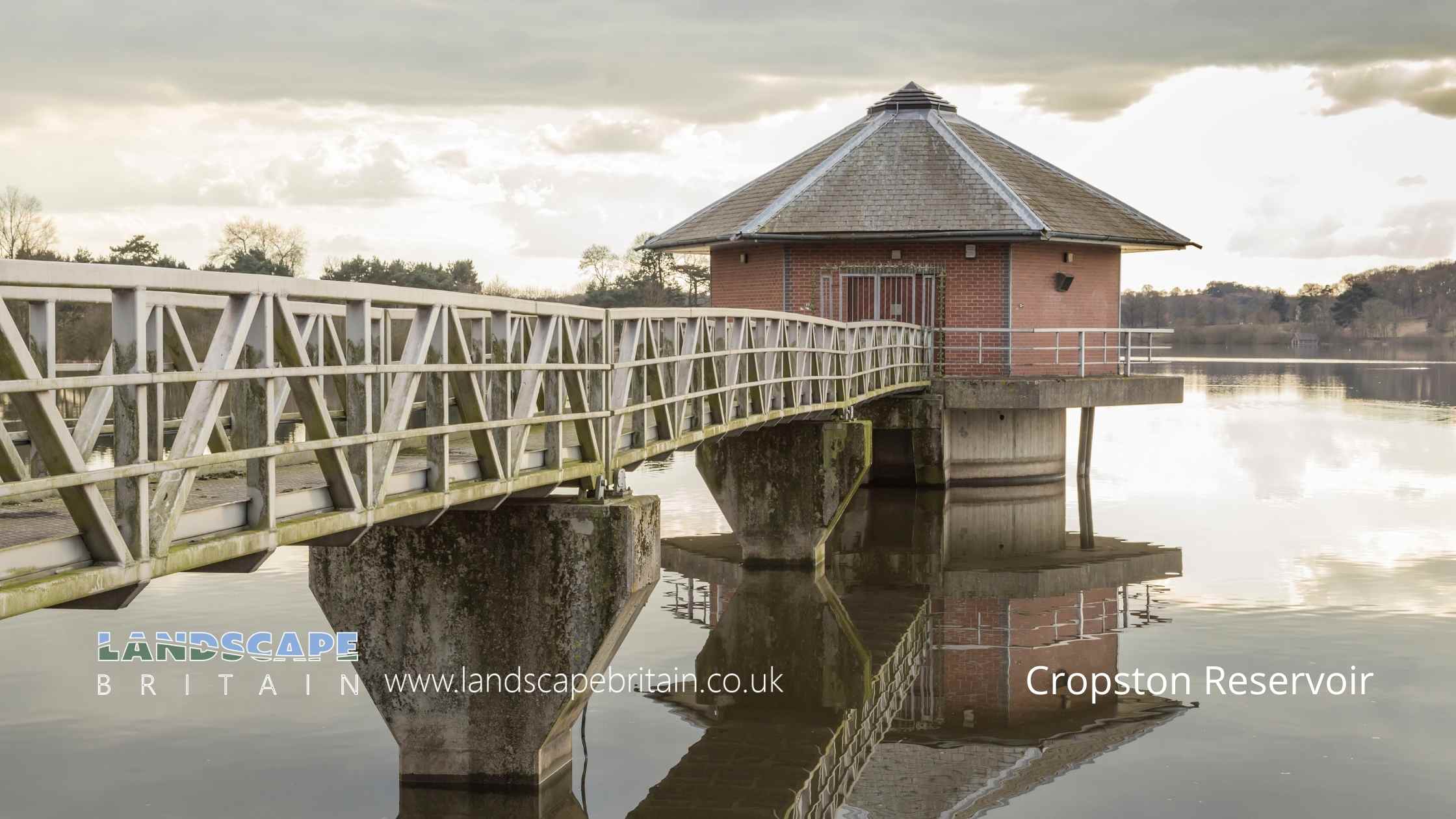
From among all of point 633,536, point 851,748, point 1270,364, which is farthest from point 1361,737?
point 1270,364

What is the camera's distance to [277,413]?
6.81 metres

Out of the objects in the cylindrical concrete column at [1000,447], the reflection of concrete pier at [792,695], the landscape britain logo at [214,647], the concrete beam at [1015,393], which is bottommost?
the reflection of concrete pier at [792,695]

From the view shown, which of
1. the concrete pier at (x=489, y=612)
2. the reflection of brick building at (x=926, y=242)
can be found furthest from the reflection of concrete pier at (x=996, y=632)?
the reflection of brick building at (x=926, y=242)

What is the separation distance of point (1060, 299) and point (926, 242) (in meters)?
2.77

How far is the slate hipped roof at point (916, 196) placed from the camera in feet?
85.7

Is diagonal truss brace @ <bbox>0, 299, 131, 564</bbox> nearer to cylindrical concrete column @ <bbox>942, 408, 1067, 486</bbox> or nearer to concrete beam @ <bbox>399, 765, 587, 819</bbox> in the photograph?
concrete beam @ <bbox>399, 765, 587, 819</bbox>

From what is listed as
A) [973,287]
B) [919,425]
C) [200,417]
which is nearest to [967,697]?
[200,417]

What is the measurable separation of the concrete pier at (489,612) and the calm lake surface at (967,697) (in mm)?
406

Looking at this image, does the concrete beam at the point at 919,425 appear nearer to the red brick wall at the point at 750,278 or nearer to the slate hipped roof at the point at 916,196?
the slate hipped roof at the point at 916,196

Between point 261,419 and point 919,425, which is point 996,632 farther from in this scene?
A: point 261,419

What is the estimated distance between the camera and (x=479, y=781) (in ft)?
31.9

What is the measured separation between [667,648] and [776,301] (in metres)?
13.4

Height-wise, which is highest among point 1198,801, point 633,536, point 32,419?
point 32,419

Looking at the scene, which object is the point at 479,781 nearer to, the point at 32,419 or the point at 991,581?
the point at 32,419
